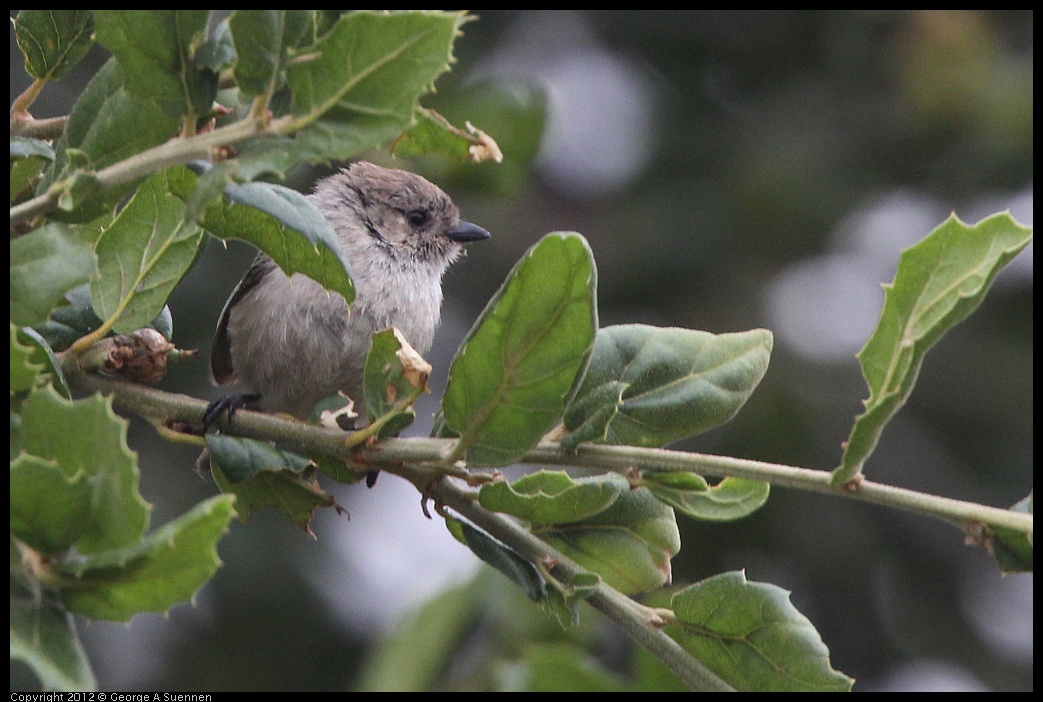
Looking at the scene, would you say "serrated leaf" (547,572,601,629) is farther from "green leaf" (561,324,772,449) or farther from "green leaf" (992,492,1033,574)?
"green leaf" (992,492,1033,574)

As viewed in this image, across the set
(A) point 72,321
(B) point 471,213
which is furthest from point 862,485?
(B) point 471,213

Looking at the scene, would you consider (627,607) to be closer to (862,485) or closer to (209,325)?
(862,485)

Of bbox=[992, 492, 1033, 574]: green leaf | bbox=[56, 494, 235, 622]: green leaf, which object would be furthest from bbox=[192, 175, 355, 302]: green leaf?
bbox=[992, 492, 1033, 574]: green leaf

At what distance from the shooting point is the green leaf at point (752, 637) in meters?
2.21

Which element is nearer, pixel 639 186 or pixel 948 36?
pixel 948 36

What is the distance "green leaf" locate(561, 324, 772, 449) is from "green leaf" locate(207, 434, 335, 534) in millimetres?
668

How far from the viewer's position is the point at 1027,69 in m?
8.11

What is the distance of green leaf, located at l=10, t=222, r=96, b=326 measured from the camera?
1874mm

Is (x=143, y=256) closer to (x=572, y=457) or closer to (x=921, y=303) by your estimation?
(x=572, y=457)

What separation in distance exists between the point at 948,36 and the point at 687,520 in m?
3.61

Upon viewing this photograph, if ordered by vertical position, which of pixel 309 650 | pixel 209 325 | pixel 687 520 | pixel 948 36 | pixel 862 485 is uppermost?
pixel 862 485

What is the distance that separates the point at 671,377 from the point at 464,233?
2.95 m

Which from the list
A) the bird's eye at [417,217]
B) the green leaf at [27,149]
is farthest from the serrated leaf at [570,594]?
the bird's eye at [417,217]

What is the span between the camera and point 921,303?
2098 mm
